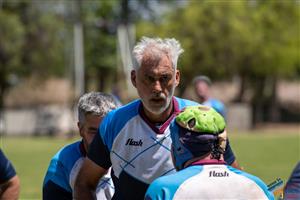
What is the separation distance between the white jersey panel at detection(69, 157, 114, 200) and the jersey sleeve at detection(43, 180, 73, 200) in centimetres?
18

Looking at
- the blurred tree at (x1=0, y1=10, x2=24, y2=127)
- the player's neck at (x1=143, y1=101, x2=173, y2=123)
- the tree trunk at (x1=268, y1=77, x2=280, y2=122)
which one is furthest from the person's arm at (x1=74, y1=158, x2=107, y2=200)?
the tree trunk at (x1=268, y1=77, x2=280, y2=122)

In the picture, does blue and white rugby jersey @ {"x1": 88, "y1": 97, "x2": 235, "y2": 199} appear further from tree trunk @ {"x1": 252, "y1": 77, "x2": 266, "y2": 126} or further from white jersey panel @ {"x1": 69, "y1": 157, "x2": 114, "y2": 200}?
tree trunk @ {"x1": 252, "y1": 77, "x2": 266, "y2": 126}

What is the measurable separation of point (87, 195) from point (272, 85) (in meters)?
68.4

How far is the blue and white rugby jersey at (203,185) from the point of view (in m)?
3.77

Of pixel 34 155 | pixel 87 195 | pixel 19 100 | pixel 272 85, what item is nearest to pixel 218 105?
pixel 87 195

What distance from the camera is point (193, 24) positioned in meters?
60.6

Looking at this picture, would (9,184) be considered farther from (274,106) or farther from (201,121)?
(274,106)

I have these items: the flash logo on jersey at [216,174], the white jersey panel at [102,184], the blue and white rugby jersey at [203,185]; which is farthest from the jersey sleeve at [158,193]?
the white jersey panel at [102,184]

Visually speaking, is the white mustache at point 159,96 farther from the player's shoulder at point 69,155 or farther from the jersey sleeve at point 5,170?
the jersey sleeve at point 5,170

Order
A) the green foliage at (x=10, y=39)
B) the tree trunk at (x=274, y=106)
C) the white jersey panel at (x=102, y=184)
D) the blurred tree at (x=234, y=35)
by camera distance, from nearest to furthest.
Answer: the white jersey panel at (x=102, y=184) < the green foliage at (x=10, y=39) < the blurred tree at (x=234, y=35) < the tree trunk at (x=274, y=106)

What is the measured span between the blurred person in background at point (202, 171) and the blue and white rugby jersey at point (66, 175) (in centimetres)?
172

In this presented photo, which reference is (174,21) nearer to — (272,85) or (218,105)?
(272,85)

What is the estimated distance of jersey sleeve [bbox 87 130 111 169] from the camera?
4.90 m

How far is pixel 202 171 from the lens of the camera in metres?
3.81
